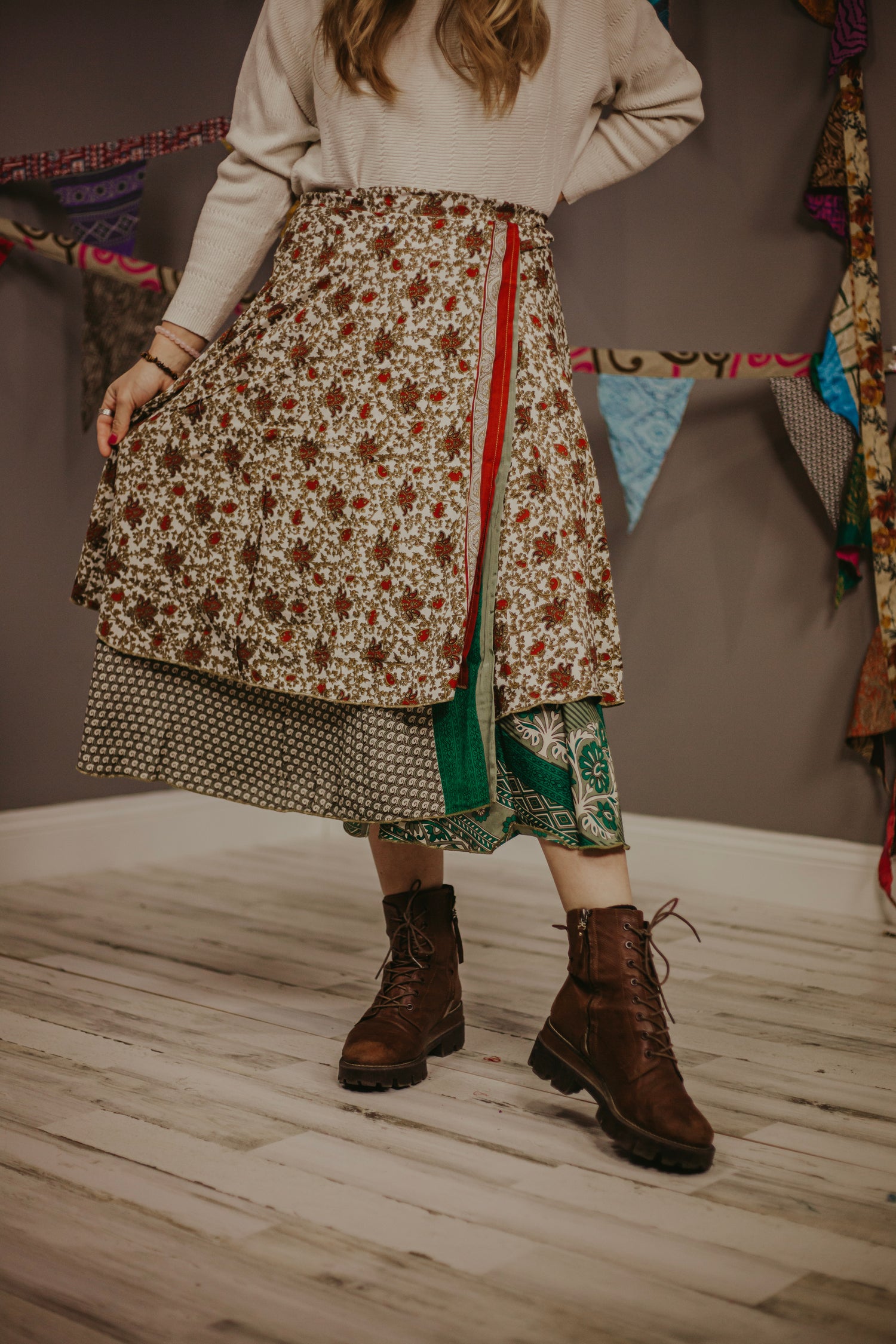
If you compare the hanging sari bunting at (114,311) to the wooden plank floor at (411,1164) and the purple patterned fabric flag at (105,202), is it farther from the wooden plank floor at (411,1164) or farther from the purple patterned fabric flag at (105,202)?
the wooden plank floor at (411,1164)

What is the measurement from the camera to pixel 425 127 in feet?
4.15

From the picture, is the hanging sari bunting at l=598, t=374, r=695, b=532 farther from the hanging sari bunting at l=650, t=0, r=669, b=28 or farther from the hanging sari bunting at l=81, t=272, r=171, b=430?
the hanging sari bunting at l=81, t=272, r=171, b=430

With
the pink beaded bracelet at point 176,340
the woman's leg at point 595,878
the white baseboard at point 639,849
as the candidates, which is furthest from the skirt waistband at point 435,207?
the white baseboard at point 639,849

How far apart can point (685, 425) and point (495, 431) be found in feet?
4.05

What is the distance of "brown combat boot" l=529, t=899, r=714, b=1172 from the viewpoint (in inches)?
44.8

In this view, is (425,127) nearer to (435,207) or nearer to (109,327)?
(435,207)

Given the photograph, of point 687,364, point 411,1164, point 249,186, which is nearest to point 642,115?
point 249,186

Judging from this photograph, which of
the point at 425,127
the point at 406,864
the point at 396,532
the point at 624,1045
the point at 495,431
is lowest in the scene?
the point at 624,1045

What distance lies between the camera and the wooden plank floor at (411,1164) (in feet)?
2.93

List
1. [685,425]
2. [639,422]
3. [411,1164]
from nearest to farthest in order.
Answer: [411,1164], [639,422], [685,425]

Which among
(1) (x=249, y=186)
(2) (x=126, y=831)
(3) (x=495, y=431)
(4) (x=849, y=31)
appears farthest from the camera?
(2) (x=126, y=831)

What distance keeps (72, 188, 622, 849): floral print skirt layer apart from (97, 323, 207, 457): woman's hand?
2 centimetres

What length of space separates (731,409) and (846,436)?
27cm

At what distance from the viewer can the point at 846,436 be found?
7.02ft
